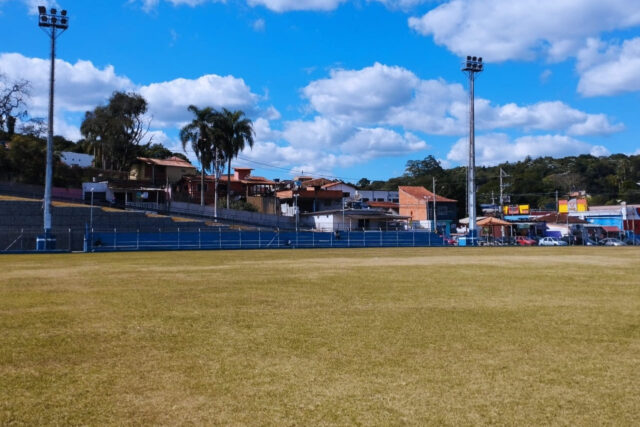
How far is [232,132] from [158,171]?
57.6 ft

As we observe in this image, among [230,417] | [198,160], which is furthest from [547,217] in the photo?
[230,417]

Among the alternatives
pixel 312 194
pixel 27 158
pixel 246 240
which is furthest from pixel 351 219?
pixel 27 158

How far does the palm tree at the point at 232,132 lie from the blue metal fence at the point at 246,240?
20.8 m

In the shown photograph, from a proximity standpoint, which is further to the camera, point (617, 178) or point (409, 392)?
point (617, 178)

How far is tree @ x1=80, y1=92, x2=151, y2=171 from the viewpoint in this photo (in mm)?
79875

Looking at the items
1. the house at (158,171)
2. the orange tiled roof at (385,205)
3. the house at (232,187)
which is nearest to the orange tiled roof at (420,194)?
the orange tiled roof at (385,205)

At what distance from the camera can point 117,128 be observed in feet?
261

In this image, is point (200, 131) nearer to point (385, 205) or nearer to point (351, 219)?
point (351, 219)

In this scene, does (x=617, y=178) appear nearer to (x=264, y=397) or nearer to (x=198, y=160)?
(x=198, y=160)

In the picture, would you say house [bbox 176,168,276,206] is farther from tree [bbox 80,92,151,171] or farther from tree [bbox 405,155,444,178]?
tree [bbox 405,155,444,178]

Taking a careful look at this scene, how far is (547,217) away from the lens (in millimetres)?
81062

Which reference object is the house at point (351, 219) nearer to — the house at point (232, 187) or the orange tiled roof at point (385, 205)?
the house at point (232, 187)

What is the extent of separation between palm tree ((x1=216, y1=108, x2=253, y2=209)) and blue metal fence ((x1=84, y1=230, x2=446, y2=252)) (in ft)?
68.2

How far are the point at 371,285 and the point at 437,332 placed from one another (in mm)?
7225
